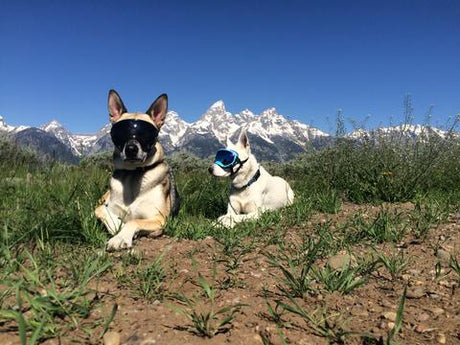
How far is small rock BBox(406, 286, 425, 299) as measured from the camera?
8.07ft

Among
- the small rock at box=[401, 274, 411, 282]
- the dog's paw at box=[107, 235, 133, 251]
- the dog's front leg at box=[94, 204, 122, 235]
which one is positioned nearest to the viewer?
the small rock at box=[401, 274, 411, 282]

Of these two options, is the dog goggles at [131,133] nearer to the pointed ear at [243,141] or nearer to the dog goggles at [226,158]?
the dog goggles at [226,158]

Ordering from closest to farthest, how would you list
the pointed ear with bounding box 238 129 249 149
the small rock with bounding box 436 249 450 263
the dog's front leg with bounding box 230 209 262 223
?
the small rock with bounding box 436 249 450 263, the dog's front leg with bounding box 230 209 262 223, the pointed ear with bounding box 238 129 249 149

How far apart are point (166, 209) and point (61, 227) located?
135 centimetres

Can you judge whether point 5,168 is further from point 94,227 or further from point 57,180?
point 94,227

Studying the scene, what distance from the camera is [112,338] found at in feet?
6.21

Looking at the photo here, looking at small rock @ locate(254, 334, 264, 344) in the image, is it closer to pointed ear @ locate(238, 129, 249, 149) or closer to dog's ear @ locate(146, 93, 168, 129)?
dog's ear @ locate(146, 93, 168, 129)

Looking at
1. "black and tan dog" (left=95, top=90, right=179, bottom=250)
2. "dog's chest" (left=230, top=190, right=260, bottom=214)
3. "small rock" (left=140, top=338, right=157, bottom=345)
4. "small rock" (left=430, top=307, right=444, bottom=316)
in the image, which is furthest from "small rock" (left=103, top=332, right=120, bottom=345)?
"dog's chest" (left=230, top=190, right=260, bottom=214)

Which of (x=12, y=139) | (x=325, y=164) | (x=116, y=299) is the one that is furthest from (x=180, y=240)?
(x=12, y=139)

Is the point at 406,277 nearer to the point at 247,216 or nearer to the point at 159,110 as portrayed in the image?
the point at 247,216

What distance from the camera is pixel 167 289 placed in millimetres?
2598

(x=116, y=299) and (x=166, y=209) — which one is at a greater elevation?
(x=166, y=209)

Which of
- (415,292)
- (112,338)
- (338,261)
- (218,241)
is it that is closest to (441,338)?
(415,292)

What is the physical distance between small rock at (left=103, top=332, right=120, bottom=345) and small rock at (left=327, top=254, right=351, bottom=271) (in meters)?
1.71
